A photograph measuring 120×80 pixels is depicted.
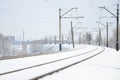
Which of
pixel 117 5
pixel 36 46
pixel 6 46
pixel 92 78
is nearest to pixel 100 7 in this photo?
pixel 117 5

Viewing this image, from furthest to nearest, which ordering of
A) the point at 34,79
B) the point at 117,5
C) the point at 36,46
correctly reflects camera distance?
1. the point at 36,46
2. the point at 117,5
3. the point at 34,79

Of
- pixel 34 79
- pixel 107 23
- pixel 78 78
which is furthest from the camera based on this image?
pixel 107 23

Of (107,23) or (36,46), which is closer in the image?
(107,23)

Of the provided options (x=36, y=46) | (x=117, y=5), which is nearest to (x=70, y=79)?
(x=117, y=5)

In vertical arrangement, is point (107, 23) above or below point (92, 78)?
above

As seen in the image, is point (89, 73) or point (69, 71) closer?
point (89, 73)

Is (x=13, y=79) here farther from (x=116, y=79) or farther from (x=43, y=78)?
(x=116, y=79)

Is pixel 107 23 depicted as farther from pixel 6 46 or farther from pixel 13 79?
pixel 6 46

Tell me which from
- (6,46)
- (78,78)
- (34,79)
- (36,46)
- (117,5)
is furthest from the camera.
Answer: (36,46)

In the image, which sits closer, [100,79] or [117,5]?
[100,79]

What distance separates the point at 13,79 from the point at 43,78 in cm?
116

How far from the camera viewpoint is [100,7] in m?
33.7

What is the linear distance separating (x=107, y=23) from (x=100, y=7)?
3241 cm

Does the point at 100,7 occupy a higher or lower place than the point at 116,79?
higher
